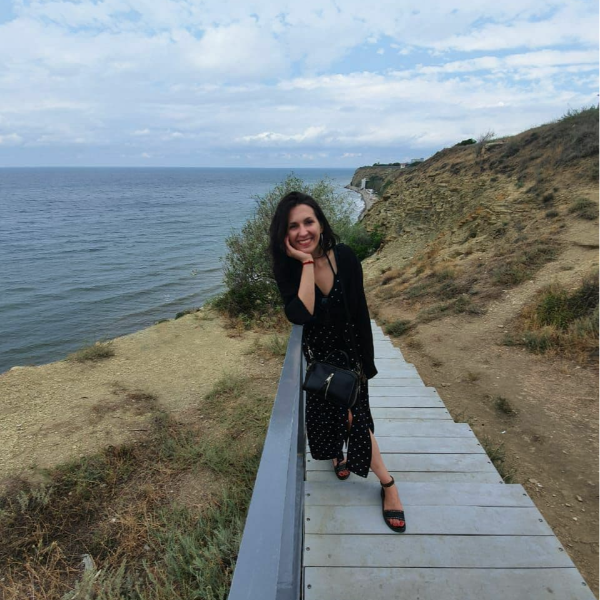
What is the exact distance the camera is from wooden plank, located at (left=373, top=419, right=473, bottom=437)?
125 inches

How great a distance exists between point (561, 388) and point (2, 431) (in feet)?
24.4

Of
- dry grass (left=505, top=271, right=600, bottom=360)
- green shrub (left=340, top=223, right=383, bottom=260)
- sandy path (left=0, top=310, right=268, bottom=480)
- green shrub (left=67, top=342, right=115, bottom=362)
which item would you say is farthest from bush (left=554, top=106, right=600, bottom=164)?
green shrub (left=67, top=342, right=115, bottom=362)

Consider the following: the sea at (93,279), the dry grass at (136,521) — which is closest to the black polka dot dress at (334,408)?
the dry grass at (136,521)

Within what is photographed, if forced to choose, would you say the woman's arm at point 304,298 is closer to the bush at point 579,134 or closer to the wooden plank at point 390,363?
the wooden plank at point 390,363

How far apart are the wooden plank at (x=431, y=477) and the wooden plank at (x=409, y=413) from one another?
31.9 inches

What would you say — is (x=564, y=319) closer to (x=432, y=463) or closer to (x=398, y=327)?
(x=398, y=327)

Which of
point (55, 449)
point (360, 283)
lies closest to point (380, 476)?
point (360, 283)

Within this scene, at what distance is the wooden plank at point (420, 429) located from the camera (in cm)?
317

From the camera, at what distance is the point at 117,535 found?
3.55m

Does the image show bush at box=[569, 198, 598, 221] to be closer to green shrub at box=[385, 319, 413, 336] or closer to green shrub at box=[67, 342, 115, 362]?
green shrub at box=[385, 319, 413, 336]

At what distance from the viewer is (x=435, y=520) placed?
221 centimetres

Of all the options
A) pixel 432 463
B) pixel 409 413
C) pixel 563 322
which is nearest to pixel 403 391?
pixel 409 413

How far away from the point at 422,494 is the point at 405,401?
55.1 inches

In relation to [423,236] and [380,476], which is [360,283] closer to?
[380,476]
